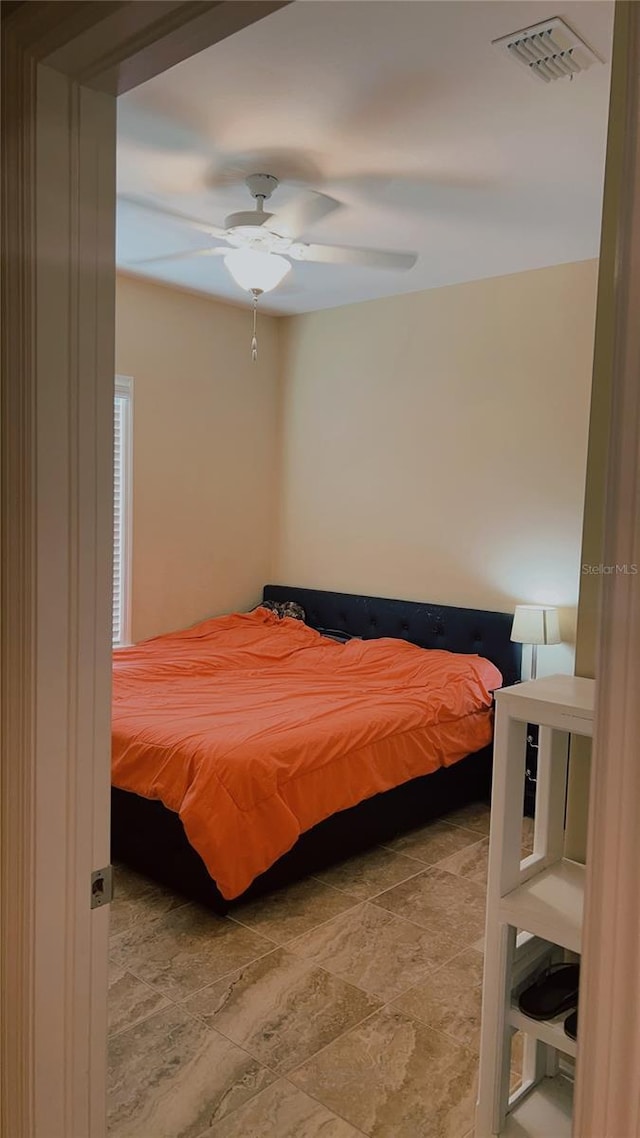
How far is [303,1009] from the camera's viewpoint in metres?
2.45

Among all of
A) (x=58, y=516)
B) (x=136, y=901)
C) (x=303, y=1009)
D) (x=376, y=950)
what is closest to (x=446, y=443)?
(x=376, y=950)

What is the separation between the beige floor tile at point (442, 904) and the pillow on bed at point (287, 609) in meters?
2.31

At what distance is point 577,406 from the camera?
13.8ft

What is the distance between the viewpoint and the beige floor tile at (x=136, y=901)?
2.94 m

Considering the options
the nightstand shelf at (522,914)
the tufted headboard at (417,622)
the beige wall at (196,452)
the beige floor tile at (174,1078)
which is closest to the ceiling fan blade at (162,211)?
the beige wall at (196,452)

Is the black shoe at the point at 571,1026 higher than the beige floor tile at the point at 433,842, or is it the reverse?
the black shoe at the point at 571,1026

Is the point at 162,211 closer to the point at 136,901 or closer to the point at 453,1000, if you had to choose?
the point at 136,901

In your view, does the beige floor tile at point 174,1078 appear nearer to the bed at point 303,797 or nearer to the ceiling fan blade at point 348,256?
the bed at point 303,797

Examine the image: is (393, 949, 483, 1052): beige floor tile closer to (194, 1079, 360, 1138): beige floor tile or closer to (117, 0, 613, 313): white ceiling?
(194, 1079, 360, 1138): beige floor tile

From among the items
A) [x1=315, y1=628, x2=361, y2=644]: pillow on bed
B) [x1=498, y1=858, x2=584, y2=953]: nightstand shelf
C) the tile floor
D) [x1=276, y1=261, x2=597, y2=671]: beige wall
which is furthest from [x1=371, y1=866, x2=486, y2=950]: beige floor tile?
[x1=315, y1=628, x2=361, y2=644]: pillow on bed

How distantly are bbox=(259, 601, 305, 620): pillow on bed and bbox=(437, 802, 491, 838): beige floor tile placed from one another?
1.78 m

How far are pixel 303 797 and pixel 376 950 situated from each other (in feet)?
1.99

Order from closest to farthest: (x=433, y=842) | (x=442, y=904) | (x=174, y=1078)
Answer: (x=174, y=1078)
(x=442, y=904)
(x=433, y=842)

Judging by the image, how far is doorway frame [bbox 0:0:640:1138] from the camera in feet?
3.54
